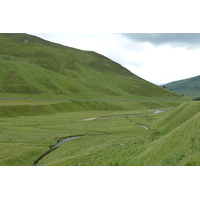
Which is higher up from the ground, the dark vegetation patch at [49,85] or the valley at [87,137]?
Result: the dark vegetation patch at [49,85]

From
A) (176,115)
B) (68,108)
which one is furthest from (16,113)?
(176,115)

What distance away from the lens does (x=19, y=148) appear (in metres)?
38.1

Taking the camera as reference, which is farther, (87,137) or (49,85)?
(49,85)

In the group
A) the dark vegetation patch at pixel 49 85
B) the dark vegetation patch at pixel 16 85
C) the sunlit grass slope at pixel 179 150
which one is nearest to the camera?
the sunlit grass slope at pixel 179 150

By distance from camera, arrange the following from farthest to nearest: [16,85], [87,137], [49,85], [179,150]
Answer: [49,85], [16,85], [87,137], [179,150]

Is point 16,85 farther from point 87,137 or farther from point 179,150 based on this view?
point 179,150

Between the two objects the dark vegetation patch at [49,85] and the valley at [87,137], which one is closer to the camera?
the valley at [87,137]

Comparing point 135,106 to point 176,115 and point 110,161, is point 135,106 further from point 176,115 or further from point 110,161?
point 110,161

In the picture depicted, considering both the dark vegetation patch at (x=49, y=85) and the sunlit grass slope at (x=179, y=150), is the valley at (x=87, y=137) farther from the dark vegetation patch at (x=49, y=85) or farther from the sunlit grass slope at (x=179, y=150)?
the dark vegetation patch at (x=49, y=85)

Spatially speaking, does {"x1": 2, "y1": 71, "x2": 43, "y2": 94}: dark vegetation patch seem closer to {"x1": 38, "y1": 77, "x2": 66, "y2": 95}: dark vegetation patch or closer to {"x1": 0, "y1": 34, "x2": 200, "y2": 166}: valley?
{"x1": 0, "y1": 34, "x2": 200, "y2": 166}: valley

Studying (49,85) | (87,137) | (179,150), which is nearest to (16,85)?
(49,85)

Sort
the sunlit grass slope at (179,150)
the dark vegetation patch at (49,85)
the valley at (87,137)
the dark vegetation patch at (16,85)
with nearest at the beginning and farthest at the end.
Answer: the sunlit grass slope at (179,150)
the valley at (87,137)
the dark vegetation patch at (16,85)
the dark vegetation patch at (49,85)

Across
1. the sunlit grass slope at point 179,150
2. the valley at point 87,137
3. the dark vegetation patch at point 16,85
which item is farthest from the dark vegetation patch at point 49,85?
the sunlit grass slope at point 179,150

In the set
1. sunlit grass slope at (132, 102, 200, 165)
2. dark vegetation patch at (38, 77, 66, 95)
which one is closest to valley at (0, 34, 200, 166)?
sunlit grass slope at (132, 102, 200, 165)
